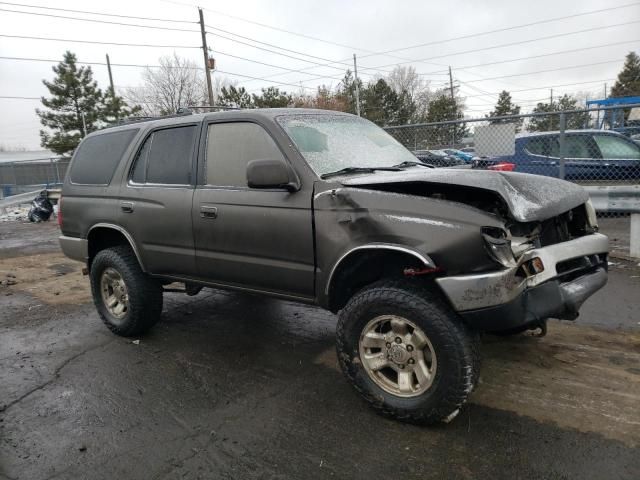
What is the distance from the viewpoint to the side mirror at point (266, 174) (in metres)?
2.94

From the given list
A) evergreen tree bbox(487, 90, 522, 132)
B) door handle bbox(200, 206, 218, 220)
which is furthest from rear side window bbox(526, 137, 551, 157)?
evergreen tree bbox(487, 90, 522, 132)

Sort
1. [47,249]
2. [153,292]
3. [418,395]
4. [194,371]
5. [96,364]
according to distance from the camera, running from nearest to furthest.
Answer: [418,395] < [194,371] < [96,364] < [153,292] < [47,249]

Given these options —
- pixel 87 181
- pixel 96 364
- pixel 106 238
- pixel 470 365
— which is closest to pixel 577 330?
pixel 470 365

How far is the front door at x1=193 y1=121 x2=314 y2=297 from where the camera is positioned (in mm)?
3131

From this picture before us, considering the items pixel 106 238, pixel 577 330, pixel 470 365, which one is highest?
pixel 106 238

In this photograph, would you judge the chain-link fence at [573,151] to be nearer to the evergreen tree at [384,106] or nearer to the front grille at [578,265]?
the front grille at [578,265]

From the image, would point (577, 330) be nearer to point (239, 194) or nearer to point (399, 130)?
point (239, 194)

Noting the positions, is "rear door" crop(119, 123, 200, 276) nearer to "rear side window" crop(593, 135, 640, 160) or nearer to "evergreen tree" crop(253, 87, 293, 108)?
"rear side window" crop(593, 135, 640, 160)

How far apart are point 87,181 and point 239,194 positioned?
6.83ft

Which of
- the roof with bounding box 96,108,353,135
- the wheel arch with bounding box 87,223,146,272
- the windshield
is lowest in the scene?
the wheel arch with bounding box 87,223,146,272

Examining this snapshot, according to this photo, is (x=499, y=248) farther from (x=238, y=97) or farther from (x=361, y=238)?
(x=238, y=97)

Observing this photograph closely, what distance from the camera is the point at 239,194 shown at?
3.42 meters

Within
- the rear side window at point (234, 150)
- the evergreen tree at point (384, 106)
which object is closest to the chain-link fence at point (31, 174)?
the rear side window at point (234, 150)

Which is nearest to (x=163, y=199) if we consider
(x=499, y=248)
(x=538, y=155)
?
(x=499, y=248)
